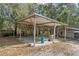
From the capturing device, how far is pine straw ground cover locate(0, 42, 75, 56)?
4.03 m

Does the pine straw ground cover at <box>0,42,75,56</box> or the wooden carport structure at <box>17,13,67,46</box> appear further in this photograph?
the wooden carport structure at <box>17,13,67,46</box>

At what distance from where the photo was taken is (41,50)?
414 centimetres

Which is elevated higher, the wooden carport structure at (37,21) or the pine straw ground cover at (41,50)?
the wooden carport structure at (37,21)

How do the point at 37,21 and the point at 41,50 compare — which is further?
the point at 37,21

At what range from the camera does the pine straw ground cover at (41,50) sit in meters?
4.03

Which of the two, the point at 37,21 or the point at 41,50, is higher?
the point at 37,21

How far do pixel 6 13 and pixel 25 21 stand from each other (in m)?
0.60

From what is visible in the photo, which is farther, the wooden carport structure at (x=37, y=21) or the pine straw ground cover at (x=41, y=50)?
the wooden carport structure at (x=37, y=21)

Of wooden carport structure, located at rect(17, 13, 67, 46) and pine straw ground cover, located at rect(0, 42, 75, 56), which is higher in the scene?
wooden carport structure, located at rect(17, 13, 67, 46)

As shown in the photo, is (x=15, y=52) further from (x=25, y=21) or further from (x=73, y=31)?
(x=73, y=31)

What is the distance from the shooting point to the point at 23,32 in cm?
432

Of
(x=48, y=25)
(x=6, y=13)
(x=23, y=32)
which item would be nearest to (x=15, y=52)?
(x=23, y=32)

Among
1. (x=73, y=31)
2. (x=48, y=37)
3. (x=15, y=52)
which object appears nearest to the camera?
(x=15, y=52)

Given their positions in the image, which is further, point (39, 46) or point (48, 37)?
point (48, 37)
